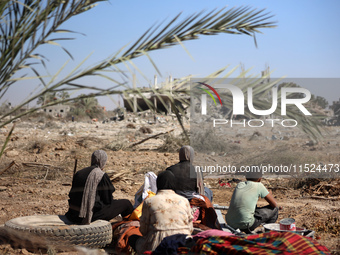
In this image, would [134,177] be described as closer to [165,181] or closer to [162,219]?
[165,181]

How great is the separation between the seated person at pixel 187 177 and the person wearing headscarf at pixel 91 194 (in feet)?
2.88

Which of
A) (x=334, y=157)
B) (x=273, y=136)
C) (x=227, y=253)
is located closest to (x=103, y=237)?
(x=227, y=253)

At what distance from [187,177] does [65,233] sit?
1609 mm

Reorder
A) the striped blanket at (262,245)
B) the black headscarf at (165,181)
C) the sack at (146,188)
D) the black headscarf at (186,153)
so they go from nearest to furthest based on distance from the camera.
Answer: the striped blanket at (262,245) < the black headscarf at (165,181) < the sack at (146,188) < the black headscarf at (186,153)

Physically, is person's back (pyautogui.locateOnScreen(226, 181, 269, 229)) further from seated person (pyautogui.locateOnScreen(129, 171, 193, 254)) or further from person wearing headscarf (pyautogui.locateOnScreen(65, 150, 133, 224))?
person wearing headscarf (pyautogui.locateOnScreen(65, 150, 133, 224))

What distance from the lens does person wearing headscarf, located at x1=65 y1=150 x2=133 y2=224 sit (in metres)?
4.86

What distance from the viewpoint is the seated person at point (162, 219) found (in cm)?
387

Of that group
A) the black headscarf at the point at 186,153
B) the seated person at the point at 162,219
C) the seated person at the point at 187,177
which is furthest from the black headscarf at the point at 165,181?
the black headscarf at the point at 186,153

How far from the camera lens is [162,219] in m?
3.87

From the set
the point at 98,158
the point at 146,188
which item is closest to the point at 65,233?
the point at 98,158

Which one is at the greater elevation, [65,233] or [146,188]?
[146,188]

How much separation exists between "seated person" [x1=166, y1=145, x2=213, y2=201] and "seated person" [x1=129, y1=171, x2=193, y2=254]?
55.3 inches

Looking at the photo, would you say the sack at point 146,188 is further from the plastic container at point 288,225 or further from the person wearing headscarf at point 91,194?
the plastic container at point 288,225

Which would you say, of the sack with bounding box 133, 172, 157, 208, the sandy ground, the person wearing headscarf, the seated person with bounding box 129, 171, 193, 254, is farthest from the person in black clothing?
the seated person with bounding box 129, 171, 193, 254
